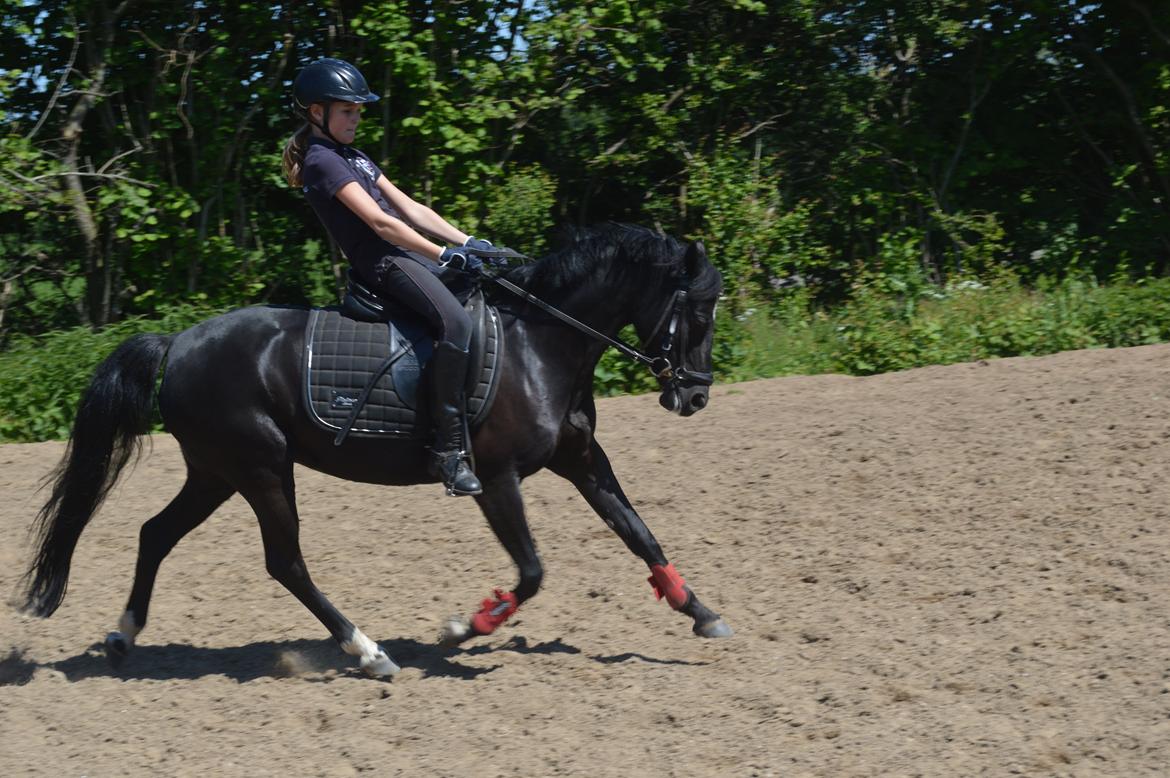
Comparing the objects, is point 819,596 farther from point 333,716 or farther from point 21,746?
point 21,746

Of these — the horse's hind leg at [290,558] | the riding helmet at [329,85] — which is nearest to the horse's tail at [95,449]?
the horse's hind leg at [290,558]

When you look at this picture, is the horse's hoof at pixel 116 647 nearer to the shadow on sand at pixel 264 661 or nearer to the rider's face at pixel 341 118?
the shadow on sand at pixel 264 661

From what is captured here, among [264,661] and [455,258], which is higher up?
[455,258]

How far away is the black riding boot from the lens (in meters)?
5.21

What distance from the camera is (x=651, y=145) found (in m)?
14.0

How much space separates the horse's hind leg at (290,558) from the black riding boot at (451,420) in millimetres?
701

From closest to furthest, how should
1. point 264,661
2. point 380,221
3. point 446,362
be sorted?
1. point 380,221
2. point 446,362
3. point 264,661

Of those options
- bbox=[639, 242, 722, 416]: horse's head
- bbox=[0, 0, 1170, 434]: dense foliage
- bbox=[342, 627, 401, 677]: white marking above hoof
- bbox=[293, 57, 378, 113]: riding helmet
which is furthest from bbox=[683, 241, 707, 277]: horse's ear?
bbox=[0, 0, 1170, 434]: dense foliage

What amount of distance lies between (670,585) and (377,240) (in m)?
1.97

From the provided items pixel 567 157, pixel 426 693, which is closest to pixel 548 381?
pixel 426 693

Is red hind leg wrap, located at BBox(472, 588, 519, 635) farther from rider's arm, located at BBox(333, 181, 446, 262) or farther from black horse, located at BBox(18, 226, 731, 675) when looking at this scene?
rider's arm, located at BBox(333, 181, 446, 262)

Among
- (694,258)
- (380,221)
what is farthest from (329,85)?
(694,258)

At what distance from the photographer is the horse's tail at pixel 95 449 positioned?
563cm

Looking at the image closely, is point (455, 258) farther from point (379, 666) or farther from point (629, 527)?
point (379, 666)
